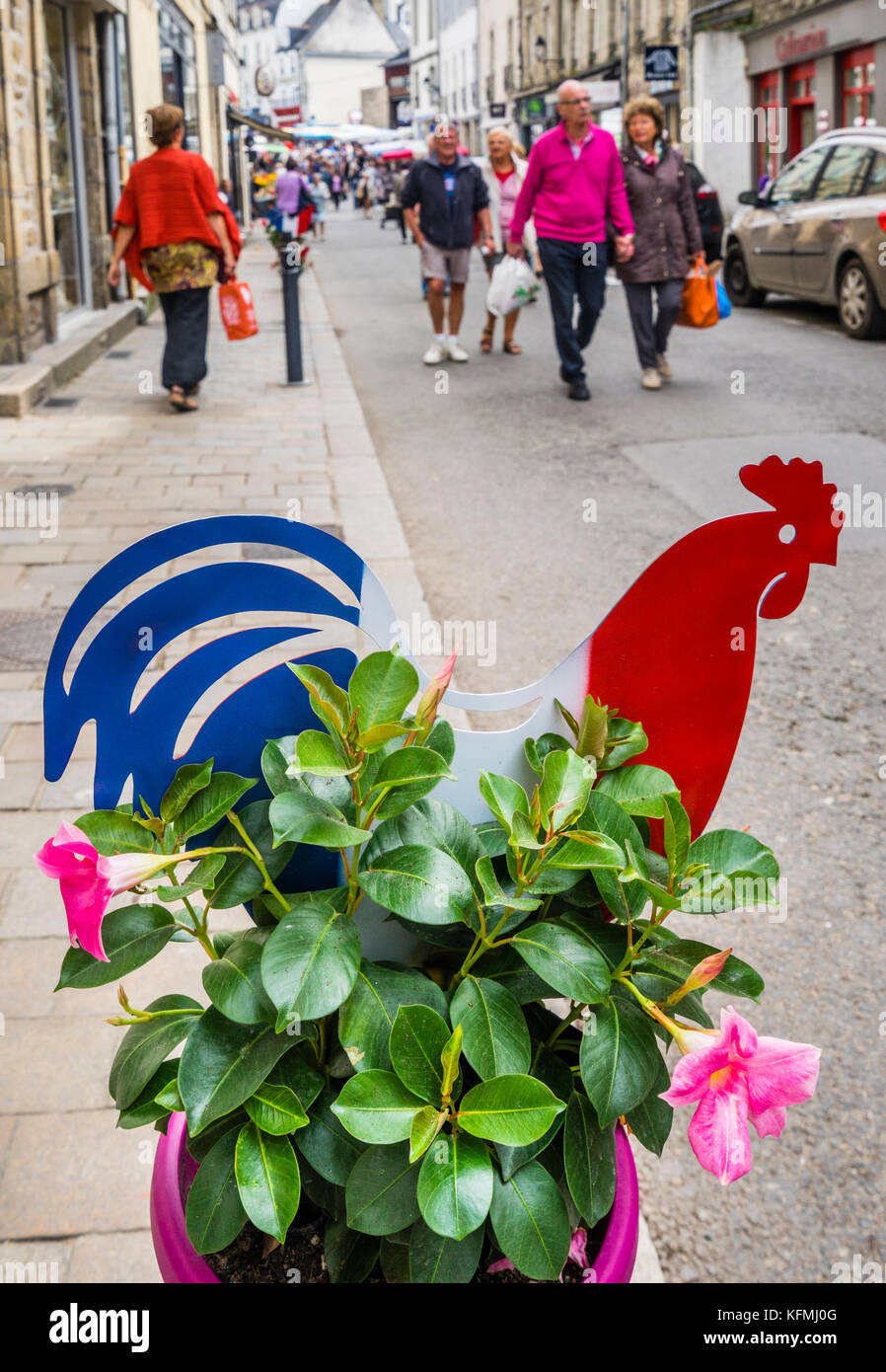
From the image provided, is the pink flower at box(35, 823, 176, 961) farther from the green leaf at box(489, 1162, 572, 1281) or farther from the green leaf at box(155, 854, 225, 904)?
the green leaf at box(489, 1162, 572, 1281)

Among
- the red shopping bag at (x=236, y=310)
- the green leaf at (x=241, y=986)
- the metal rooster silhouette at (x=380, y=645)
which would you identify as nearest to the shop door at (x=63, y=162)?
the red shopping bag at (x=236, y=310)

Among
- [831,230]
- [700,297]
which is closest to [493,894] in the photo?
[700,297]

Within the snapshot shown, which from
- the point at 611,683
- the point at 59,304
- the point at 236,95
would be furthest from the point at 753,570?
the point at 236,95

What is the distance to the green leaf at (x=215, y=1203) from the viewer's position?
50.1 inches

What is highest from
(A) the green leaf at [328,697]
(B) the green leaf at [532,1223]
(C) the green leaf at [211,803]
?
(A) the green leaf at [328,697]

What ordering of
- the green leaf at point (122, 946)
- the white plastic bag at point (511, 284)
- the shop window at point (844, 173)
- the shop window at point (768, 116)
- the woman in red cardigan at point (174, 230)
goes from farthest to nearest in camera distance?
the shop window at point (768, 116)
the shop window at point (844, 173)
the white plastic bag at point (511, 284)
the woman in red cardigan at point (174, 230)
the green leaf at point (122, 946)

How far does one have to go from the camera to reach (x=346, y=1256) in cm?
134

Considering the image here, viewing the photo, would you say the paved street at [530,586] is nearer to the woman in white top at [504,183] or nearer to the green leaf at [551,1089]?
the woman in white top at [504,183]

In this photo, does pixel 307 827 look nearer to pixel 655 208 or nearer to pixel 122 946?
pixel 122 946

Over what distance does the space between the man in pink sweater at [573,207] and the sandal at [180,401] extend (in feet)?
8.37

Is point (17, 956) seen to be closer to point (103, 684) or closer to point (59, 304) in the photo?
point (103, 684)

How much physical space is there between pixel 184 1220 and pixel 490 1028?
0.43m

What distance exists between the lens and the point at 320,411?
9055 mm
